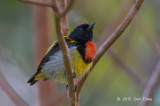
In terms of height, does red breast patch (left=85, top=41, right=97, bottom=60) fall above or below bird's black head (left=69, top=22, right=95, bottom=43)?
below

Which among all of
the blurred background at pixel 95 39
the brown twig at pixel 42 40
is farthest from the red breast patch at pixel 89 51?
the blurred background at pixel 95 39

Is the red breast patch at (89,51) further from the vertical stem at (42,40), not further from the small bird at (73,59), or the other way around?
the vertical stem at (42,40)

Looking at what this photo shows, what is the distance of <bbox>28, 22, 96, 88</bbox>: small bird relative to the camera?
3342 millimetres

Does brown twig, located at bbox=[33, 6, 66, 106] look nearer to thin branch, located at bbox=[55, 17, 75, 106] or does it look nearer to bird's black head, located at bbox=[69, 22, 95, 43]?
bird's black head, located at bbox=[69, 22, 95, 43]

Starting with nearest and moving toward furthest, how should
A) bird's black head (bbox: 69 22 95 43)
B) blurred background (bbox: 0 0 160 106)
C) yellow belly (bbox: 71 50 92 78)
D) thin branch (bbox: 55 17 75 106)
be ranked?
thin branch (bbox: 55 17 75 106)
yellow belly (bbox: 71 50 92 78)
bird's black head (bbox: 69 22 95 43)
blurred background (bbox: 0 0 160 106)

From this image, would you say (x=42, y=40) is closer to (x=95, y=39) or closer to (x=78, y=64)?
(x=95, y=39)

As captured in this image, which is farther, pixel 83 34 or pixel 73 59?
pixel 83 34

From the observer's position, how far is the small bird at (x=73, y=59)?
334 centimetres

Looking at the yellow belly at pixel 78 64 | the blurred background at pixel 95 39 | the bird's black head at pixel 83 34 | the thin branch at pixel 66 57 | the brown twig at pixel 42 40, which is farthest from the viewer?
the blurred background at pixel 95 39

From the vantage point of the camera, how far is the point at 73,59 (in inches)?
130

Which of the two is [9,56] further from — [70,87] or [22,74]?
[70,87]

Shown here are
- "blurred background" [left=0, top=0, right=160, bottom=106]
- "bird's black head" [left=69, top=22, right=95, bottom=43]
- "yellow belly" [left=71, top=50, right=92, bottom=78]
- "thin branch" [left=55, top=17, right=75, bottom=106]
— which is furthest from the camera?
"blurred background" [left=0, top=0, right=160, bottom=106]

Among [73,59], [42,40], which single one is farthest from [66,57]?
[42,40]

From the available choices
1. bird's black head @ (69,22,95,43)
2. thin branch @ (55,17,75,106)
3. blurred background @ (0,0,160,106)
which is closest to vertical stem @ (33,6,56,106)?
blurred background @ (0,0,160,106)
